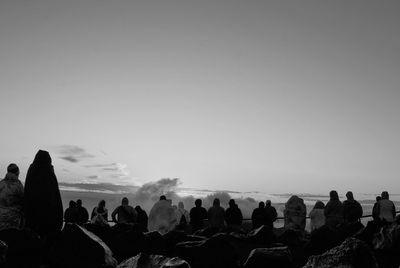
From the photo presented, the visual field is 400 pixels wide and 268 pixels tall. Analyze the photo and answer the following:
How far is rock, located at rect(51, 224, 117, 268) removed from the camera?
7.31 meters

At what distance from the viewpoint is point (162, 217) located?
14156 mm

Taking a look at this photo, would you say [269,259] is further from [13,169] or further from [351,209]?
[351,209]

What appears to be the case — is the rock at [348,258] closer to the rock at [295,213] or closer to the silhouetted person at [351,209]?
the silhouetted person at [351,209]

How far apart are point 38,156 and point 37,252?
12.7ft

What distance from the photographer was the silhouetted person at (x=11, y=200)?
9922 millimetres

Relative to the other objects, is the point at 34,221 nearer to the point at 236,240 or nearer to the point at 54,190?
the point at 54,190

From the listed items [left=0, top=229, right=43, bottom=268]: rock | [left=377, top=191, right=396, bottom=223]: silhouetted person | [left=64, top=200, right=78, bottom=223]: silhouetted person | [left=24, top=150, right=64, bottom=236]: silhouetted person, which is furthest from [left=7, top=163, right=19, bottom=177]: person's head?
[left=377, top=191, right=396, bottom=223]: silhouetted person

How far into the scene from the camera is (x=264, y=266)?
7.07m

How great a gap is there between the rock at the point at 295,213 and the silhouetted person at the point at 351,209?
59.7 inches

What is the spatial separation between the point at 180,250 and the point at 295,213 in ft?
26.2

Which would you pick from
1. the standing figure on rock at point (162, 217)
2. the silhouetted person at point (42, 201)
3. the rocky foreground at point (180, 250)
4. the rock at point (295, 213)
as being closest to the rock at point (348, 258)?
the rocky foreground at point (180, 250)

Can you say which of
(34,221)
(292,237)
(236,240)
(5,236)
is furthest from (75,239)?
(292,237)

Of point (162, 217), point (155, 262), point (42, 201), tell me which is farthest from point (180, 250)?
point (162, 217)

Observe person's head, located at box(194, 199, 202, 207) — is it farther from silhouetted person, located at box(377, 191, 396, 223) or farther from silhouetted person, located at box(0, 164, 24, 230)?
silhouetted person, located at box(0, 164, 24, 230)
